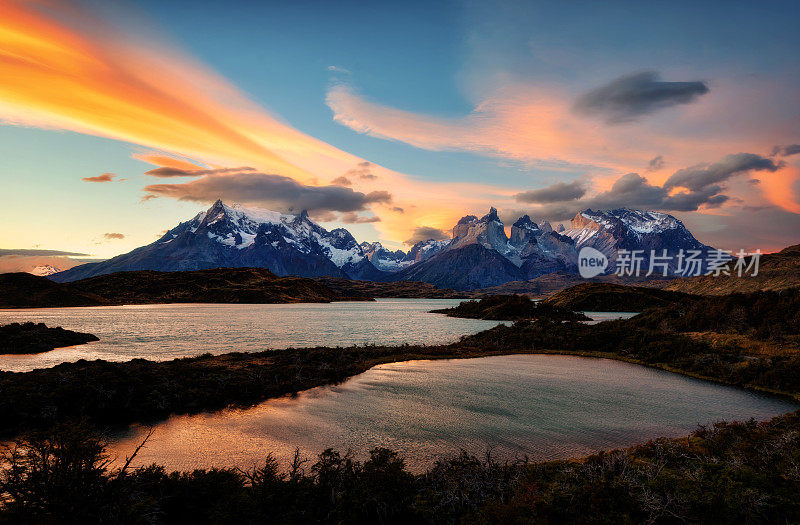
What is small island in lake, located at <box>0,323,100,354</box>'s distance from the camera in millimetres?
63653

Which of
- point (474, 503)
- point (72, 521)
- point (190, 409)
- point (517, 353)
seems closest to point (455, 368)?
point (517, 353)

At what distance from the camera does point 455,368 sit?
172ft

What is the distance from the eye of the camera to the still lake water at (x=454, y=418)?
78.1ft

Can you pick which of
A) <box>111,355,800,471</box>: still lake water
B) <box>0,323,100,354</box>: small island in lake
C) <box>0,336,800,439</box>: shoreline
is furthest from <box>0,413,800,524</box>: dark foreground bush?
<box>0,323,100,354</box>: small island in lake

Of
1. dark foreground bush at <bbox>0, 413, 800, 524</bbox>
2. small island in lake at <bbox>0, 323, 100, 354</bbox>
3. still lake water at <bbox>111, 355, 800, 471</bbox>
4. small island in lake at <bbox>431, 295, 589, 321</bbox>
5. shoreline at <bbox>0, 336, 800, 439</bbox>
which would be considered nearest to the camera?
dark foreground bush at <bbox>0, 413, 800, 524</bbox>

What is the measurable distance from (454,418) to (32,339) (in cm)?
8056

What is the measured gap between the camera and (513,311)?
15638 cm

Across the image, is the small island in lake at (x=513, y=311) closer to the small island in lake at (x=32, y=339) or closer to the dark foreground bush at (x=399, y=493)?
the dark foreground bush at (x=399, y=493)

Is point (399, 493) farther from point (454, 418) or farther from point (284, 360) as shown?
point (284, 360)

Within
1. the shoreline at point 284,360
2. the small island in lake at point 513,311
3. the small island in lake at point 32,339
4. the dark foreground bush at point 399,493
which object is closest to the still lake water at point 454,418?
the shoreline at point 284,360

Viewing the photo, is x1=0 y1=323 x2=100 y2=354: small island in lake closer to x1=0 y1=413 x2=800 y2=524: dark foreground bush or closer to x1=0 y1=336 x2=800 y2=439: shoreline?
x1=0 y1=336 x2=800 y2=439: shoreline

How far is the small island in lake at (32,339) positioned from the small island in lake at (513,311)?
135894 mm

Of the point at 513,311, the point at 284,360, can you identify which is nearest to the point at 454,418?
the point at 284,360

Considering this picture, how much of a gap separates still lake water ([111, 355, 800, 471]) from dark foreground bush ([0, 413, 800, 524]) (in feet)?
21.2
